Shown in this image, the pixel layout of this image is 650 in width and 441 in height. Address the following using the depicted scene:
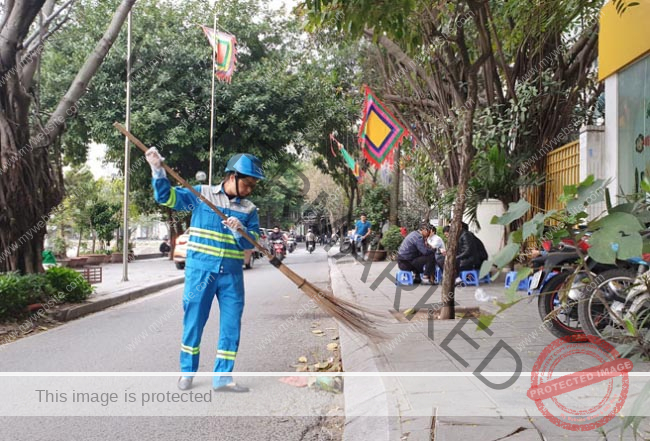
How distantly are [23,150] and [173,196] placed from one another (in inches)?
180

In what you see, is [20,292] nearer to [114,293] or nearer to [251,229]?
[114,293]

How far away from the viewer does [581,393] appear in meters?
3.49

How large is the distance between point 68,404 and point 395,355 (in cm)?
255

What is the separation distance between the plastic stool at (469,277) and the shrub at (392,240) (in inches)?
311

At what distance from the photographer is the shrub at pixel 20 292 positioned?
6.78m

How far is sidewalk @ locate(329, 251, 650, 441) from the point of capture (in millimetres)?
3010

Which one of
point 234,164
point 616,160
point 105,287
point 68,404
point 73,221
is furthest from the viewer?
point 73,221

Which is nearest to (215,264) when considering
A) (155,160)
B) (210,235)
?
(210,235)

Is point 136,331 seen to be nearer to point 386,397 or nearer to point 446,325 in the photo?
point 446,325

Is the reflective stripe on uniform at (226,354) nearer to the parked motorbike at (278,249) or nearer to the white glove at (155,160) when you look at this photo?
the white glove at (155,160)

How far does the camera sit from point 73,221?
961 inches

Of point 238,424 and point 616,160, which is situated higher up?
point 616,160

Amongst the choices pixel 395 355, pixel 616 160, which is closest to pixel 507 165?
pixel 616 160

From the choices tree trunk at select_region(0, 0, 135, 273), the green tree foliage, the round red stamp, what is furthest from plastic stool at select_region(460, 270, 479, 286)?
the green tree foliage
